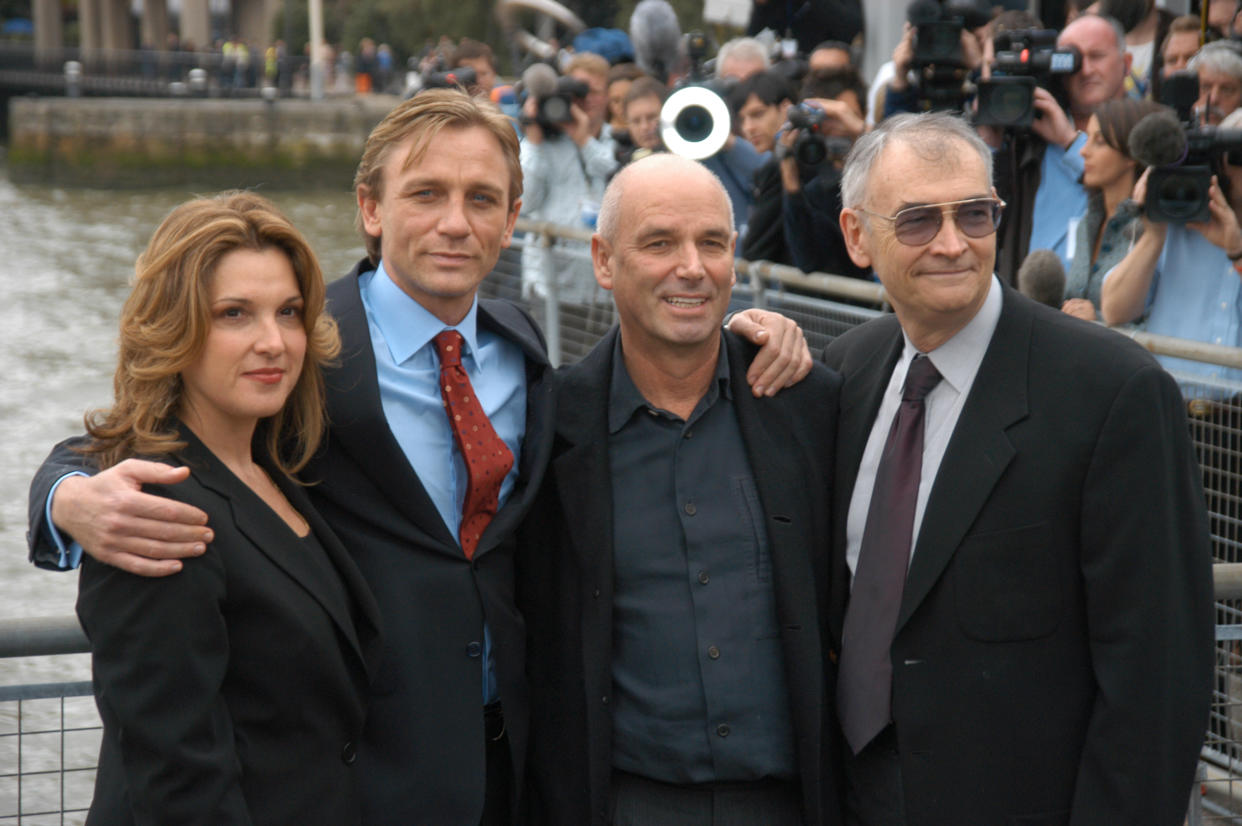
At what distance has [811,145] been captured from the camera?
6.29 metres

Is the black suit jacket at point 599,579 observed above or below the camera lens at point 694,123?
below

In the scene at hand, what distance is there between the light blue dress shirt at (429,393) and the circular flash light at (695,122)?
424 centimetres

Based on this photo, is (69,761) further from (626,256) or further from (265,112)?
(265,112)

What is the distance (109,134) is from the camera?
40000mm

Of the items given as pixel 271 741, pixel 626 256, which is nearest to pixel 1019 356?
pixel 626 256

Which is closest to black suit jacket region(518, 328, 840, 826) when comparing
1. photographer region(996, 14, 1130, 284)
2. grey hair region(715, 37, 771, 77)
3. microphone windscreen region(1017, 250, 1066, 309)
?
microphone windscreen region(1017, 250, 1066, 309)

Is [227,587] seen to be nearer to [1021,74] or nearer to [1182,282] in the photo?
[1182,282]

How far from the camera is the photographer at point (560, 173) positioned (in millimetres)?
8828

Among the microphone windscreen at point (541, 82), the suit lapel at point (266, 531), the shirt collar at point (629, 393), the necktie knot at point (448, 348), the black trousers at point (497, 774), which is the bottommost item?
the black trousers at point (497, 774)

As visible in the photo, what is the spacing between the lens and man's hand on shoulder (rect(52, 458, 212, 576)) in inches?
89.7

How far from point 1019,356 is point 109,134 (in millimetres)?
40943

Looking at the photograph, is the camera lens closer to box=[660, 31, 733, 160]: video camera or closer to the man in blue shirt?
box=[660, 31, 733, 160]: video camera

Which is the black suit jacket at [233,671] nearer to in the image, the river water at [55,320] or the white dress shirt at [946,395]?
the white dress shirt at [946,395]

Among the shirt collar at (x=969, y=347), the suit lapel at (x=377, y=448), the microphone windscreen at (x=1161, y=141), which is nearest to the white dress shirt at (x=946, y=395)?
the shirt collar at (x=969, y=347)
